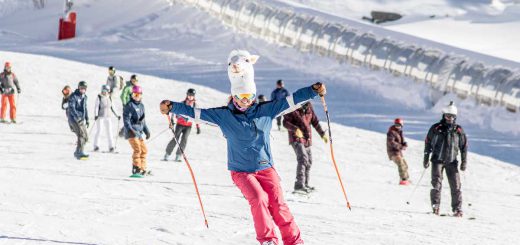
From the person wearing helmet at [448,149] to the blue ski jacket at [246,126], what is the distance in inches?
174

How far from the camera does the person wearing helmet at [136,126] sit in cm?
1327

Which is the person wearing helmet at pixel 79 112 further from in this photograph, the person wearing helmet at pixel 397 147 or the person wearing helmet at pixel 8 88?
the person wearing helmet at pixel 8 88

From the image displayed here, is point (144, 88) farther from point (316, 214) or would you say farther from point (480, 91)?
point (316, 214)

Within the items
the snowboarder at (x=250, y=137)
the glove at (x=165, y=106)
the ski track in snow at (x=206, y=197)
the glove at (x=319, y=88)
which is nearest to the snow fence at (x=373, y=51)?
the ski track in snow at (x=206, y=197)

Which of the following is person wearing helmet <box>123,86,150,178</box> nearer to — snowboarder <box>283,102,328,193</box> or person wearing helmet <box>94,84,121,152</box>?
snowboarder <box>283,102,328,193</box>

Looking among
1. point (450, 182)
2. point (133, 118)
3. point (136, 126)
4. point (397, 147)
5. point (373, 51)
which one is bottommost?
point (450, 182)

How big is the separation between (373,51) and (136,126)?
16805mm

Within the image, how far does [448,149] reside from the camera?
463 inches

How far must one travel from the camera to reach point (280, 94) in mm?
18719

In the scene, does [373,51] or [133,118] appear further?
[373,51]

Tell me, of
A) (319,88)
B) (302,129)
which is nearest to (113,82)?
(302,129)

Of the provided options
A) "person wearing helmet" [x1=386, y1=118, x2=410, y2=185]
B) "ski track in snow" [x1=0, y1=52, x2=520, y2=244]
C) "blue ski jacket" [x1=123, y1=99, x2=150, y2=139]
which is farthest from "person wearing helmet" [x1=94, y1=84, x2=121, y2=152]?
"person wearing helmet" [x1=386, y1=118, x2=410, y2=185]

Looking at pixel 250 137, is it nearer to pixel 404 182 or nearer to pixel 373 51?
pixel 404 182

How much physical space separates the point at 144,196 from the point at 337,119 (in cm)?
1366
